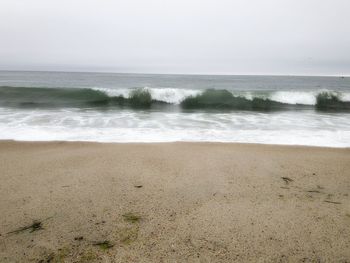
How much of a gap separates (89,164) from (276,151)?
3.23m

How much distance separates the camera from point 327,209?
261 centimetres

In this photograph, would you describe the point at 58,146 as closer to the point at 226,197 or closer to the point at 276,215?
the point at 226,197

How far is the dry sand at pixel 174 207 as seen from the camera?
1.97m

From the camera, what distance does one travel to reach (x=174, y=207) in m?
2.63

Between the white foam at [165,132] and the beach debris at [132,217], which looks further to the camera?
the white foam at [165,132]

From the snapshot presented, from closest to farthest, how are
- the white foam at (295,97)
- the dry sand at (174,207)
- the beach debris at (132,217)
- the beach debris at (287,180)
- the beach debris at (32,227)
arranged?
the dry sand at (174,207), the beach debris at (32,227), the beach debris at (132,217), the beach debris at (287,180), the white foam at (295,97)

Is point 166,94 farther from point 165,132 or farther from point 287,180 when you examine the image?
point 287,180

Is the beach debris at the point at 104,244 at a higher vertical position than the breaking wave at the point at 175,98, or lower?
lower

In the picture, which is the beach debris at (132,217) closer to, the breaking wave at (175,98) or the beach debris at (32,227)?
the beach debris at (32,227)

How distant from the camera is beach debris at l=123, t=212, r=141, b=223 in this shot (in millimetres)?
2365

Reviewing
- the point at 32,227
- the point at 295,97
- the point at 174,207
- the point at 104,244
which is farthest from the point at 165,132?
the point at 295,97

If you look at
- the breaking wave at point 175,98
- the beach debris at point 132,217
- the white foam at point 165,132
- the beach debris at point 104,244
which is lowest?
the beach debris at point 104,244

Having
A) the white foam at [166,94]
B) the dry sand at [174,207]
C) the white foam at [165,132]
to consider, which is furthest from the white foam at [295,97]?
Answer: the dry sand at [174,207]

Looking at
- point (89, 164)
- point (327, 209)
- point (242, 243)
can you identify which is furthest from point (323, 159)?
point (89, 164)
